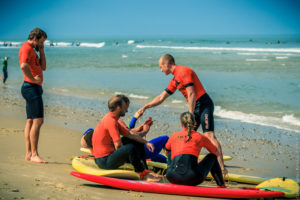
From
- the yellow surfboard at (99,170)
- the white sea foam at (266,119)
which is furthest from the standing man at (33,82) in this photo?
the white sea foam at (266,119)

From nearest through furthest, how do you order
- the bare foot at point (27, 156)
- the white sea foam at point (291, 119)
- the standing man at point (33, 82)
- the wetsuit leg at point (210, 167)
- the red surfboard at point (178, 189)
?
1. the red surfboard at point (178, 189)
2. the wetsuit leg at point (210, 167)
3. the standing man at point (33, 82)
4. the bare foot at point (27, 156)
5. the white sea foam at point (291, 119)

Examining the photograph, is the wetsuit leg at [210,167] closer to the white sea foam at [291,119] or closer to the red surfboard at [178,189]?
the red surfboard at [178,189]

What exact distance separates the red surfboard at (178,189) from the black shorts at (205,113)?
1.44 m

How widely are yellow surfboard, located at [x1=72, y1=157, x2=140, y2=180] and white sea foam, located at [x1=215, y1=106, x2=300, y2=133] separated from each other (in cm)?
586

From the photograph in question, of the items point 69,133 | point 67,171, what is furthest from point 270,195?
point 69,133

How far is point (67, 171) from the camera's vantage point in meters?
6.08

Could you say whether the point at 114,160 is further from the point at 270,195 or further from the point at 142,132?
the point at 270,195

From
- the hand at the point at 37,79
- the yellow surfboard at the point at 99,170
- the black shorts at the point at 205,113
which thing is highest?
the hand at the point at 37,79

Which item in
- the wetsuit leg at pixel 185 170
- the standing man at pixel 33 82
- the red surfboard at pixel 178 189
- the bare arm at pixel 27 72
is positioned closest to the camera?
the red surfboard at pixel 178 189

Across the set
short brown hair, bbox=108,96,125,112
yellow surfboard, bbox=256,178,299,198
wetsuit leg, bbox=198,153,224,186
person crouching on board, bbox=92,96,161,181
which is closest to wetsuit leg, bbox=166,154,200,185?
wetsuit leg, bbox=198,153,224,186

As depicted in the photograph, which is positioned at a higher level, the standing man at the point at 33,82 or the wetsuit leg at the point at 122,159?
the standing man at the point at 33,82

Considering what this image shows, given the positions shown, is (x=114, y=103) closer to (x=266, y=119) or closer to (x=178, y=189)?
(x=178, y=189)

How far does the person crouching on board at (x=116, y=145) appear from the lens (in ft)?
18.1

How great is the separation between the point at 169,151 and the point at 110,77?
18.5 meters
